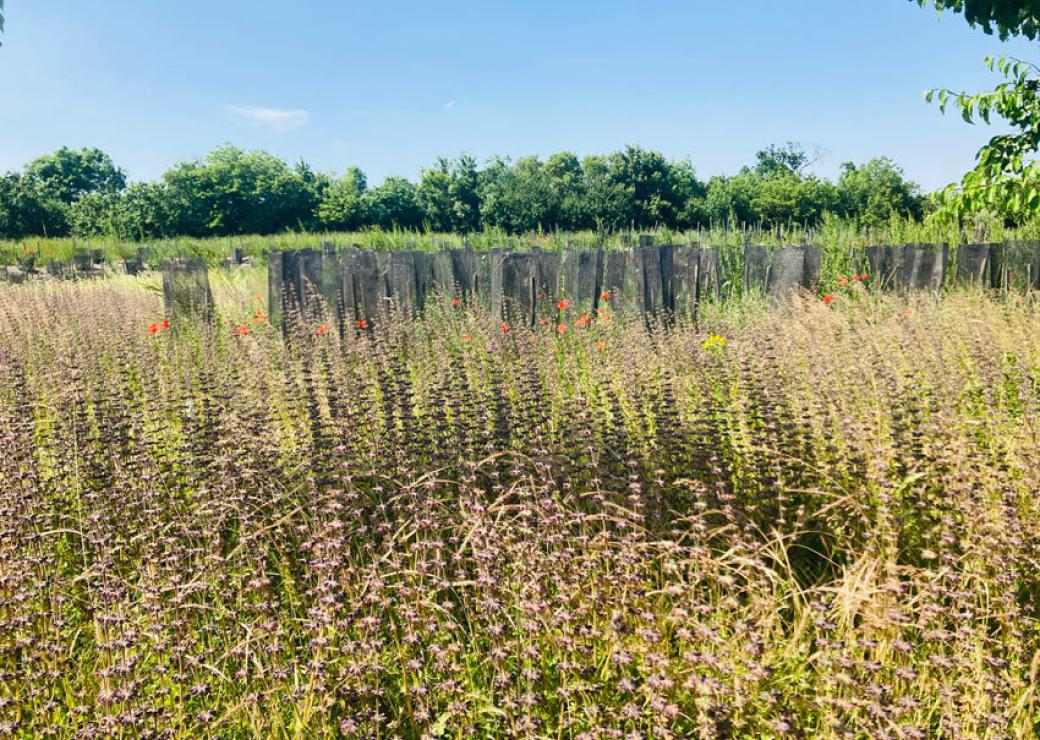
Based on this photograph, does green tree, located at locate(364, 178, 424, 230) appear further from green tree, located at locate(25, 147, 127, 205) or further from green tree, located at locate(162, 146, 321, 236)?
green tree, located at locate(25, 147, 127, 205)

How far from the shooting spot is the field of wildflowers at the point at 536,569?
185cm

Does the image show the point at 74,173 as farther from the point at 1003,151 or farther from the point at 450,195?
the point at 1003,151

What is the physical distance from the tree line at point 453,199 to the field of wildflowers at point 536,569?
3408 cm

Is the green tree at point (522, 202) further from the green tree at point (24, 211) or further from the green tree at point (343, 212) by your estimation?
the green tree at point (24, 211)

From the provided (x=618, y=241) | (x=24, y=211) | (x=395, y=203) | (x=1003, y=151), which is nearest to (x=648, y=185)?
(x=395, y=203)

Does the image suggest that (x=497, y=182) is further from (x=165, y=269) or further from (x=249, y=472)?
(x=249, y=472)

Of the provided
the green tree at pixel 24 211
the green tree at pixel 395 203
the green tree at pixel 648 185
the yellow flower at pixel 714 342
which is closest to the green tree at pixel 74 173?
the green tree at pixel 24 211

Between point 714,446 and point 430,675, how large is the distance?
5.35 feet

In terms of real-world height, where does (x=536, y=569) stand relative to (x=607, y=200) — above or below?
below

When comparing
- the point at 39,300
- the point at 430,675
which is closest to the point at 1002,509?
the point at 430,675

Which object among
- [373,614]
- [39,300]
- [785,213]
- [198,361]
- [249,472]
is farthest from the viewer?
[785,213]

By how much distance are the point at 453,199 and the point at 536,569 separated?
4806cm

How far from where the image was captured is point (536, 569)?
2229mm

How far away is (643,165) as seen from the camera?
46.7 metres
